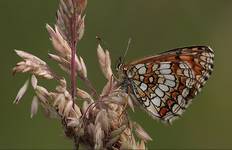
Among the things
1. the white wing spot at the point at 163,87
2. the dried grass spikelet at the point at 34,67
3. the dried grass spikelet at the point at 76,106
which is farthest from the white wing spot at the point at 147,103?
the dried grass spikelet at the point at 34,67

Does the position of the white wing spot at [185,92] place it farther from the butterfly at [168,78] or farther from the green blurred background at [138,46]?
the green blurred background at [138,46]

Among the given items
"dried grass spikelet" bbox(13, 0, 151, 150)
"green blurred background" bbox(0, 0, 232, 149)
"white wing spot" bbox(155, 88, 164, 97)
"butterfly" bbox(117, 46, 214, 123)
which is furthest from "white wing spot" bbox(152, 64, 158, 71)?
"green blurred background" bbox(0, 0, 232, 149)

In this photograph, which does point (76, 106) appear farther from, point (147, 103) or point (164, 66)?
point (164, 66)

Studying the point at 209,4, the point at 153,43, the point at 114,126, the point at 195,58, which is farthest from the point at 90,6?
the point at 114,126

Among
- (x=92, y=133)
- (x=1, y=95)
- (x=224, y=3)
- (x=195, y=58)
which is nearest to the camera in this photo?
(x=92, y=133)

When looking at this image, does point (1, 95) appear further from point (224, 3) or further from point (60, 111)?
point (60, 111)

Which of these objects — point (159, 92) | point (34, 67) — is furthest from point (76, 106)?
point (159, 92)

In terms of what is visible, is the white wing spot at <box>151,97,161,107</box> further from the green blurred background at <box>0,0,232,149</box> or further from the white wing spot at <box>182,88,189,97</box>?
the green blurred background at <box>0,0,232,149</box>

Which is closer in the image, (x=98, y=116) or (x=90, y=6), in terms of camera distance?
(x=98, y=116)
